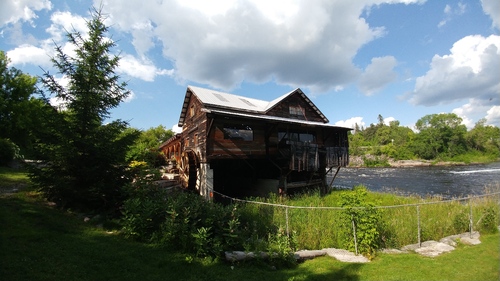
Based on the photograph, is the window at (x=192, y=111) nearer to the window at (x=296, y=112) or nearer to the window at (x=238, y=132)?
the window at (x=238, y=132)

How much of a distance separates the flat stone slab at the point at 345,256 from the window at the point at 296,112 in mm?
15922

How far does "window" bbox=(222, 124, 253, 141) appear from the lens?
50.2 ft

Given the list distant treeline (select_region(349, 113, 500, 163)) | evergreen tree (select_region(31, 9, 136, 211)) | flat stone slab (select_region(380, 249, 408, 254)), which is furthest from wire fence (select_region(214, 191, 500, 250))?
distant treeline (select_region(349, 113, 500, 163))

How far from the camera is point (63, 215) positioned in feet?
26.4

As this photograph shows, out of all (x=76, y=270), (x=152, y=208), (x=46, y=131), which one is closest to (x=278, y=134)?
(x=152, y=208)

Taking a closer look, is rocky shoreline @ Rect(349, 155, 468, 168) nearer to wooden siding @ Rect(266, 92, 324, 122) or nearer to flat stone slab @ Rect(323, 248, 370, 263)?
wooden siding @ Rect(266, 92, 324, 122)

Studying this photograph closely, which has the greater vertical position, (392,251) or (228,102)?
(228,102)

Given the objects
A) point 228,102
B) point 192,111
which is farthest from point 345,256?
point 192,111

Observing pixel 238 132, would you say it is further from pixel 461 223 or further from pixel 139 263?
pixel 461 223

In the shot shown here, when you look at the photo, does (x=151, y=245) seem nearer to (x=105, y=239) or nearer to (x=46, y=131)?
(x=105, y=239)

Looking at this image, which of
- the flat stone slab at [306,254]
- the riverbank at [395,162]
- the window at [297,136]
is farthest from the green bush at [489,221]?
the riverbank at [395,162]

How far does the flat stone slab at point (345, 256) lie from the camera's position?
6492 mm

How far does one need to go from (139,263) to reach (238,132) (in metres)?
11.0

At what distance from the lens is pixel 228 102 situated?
761 inches
